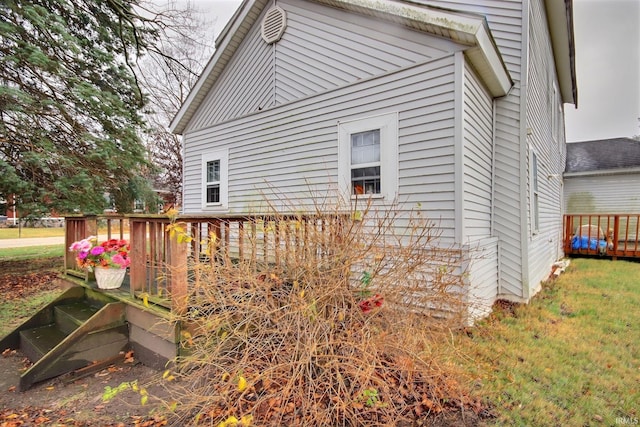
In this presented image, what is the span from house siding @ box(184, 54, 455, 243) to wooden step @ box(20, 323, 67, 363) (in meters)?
2.79

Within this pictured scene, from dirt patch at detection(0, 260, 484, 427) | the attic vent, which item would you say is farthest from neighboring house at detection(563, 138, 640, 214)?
dirt patch at detection(0, 260, 484, 427)

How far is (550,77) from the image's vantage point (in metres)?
9.52

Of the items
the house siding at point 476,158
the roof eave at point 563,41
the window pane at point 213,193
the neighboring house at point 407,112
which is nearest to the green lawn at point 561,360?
the neighboring house at point 407,112

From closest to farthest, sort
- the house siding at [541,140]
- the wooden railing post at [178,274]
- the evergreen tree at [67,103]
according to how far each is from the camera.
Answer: the wooden railing post at [178,274]
the house siding at [541,140]
the evergreen tree at [67,103]

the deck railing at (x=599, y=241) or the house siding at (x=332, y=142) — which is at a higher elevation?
the house siding at (x=332, y=142)

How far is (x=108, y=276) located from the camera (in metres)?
4.11

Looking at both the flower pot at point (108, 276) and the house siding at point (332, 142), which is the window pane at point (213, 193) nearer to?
the house siding at point (332, 142)

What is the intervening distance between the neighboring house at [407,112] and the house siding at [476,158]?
0.03m

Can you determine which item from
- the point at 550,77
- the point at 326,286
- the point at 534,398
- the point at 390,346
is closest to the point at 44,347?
the point at 326,286

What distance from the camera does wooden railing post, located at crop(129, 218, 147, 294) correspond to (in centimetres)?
371

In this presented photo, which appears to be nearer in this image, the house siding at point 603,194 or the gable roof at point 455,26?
the gable roof at point 455,26

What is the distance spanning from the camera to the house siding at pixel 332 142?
15.9ft

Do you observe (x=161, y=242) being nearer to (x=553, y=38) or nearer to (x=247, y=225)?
(x=247, y=225)

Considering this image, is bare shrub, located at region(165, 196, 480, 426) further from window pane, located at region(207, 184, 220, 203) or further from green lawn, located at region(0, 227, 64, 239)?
green lawn, located at region(0, 227, 64, 239)
